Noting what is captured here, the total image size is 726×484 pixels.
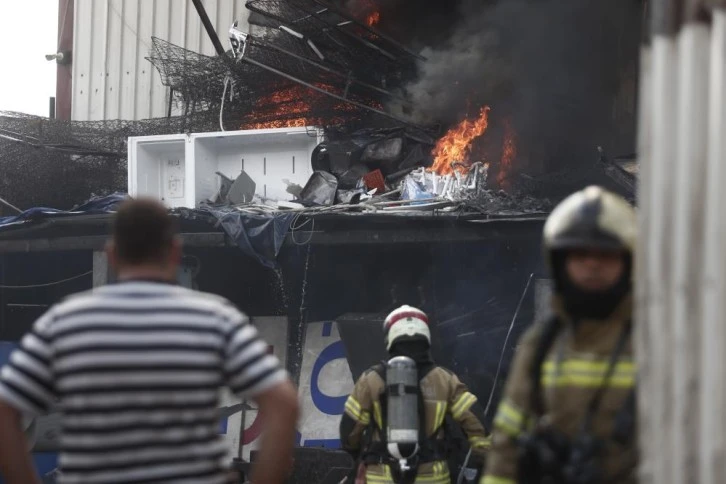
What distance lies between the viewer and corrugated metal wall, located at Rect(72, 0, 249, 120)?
16438mm

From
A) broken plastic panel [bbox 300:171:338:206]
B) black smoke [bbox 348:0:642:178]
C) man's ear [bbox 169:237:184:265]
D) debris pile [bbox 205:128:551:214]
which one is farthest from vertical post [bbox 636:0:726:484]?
black smoke [bbox 348:0:642:178]

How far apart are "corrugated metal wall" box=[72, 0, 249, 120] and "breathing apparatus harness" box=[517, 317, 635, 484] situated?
13.7m

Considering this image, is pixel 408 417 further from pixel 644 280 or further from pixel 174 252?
pixel 644 280

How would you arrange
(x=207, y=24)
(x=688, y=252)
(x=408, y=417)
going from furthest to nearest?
(x=207, y=24) → (x=408, y=417) → (x=688, y=252)

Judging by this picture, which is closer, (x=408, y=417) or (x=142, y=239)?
(x=142, y=239)

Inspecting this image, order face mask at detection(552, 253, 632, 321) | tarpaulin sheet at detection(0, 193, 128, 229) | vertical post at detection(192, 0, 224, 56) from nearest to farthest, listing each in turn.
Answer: face mask at detection(552, 253, 632, 321) → tarpaulin sheet at detection(0, 193, 128, 229) → vertical post at detection(192, 0, 224, 56)

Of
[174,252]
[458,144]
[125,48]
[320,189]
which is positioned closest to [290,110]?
[320,189]

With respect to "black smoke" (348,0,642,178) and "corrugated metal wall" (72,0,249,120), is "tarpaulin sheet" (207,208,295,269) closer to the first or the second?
Answer: "black smoke" (348,0,642,178)

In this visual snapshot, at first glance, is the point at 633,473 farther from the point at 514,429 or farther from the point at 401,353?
the point at 401,353

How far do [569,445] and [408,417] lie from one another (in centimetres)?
380

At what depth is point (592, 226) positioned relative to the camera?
3.18 m

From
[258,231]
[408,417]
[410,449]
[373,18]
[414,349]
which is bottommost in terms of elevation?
[410,449]

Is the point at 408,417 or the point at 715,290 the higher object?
the point at 715,290

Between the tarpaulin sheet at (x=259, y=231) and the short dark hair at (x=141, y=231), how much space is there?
7.97 meters
